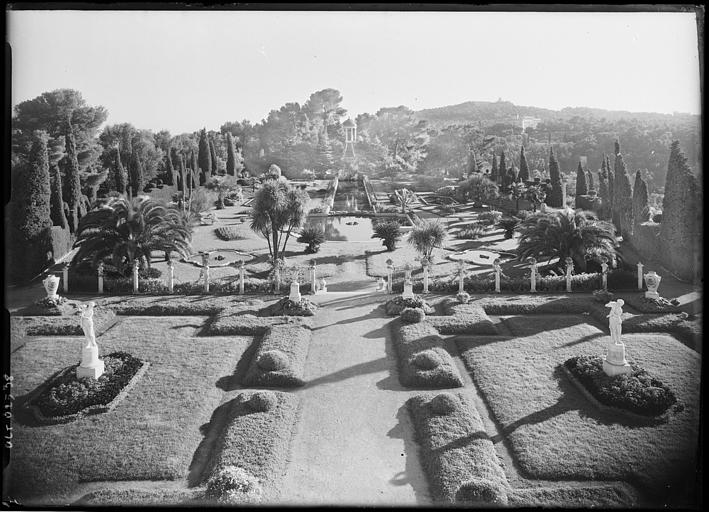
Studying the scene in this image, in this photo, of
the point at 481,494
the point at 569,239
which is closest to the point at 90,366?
the point at 481,494

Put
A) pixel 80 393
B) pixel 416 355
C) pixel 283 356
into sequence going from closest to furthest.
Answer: pixel 80 393 → pixel 283 356 → pixel 416 355

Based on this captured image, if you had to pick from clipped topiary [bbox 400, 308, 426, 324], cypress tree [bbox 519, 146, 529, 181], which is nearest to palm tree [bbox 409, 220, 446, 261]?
clipped topiary [bbox 400, 308, 426, 324]

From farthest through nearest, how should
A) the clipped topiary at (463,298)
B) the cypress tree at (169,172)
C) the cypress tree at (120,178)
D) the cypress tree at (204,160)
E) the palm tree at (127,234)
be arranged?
the cypress tree at (204,160), the cypress tree at (169,172), the cypress tree at (120,178), the palm tree at (127,234), the clipped topiary at (463,298)

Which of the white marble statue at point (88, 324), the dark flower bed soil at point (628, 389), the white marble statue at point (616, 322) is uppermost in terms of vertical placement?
the white marble statue at point (88, 324)

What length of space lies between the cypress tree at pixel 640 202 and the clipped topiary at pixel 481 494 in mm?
24488

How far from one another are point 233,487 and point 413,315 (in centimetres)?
1026

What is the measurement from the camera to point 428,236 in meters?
27.2

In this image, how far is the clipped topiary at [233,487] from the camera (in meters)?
10.3

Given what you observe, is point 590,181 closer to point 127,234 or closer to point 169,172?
point 169,172

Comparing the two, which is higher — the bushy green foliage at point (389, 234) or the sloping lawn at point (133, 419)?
the bushy green foliage at point (389, 234)

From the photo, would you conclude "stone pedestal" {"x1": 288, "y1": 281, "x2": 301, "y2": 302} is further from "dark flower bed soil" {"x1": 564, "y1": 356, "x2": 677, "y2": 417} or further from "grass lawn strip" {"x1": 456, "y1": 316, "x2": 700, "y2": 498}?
"dark flower bed soil" {"x1": 564, "y1": 356, "x2": 677, "y2": 417}

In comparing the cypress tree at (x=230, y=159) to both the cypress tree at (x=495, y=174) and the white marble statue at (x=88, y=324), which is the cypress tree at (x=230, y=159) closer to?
the cypress tree at (x=495, y=174)

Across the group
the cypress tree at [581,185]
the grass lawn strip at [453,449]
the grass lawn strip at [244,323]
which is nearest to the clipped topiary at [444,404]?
the grass lawn strip at [453,449]

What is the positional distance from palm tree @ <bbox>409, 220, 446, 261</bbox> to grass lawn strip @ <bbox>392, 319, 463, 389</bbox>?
26.9 feet
